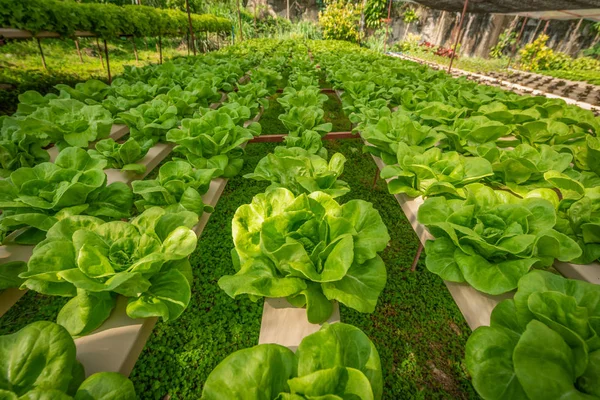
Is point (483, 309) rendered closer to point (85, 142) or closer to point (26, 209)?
point (26, 209)

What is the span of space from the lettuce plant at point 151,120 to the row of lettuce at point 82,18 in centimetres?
348

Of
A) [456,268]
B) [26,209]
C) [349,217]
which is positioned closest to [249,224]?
[349,217]

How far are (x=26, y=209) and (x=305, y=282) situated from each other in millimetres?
1826

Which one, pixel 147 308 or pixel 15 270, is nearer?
pixel 147 308

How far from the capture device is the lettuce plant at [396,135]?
8.90 ft

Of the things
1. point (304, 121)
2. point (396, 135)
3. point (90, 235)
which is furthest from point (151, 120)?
point (396, 135)

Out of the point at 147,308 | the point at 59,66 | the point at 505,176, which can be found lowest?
the point at 59,66

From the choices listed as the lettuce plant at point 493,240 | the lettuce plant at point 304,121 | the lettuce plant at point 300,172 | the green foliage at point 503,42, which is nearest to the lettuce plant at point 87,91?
the lettuce plant at point 304,121

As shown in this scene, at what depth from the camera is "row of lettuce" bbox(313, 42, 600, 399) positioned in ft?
3.32

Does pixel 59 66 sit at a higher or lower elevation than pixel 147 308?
lower

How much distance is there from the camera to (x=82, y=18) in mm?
5734

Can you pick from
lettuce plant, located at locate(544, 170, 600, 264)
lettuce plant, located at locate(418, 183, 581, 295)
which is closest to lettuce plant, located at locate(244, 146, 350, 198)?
lettuce plant, located at locate(418, 183, 581, 295)

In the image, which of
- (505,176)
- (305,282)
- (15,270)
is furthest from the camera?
(505,176)

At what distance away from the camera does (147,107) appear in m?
3.27
